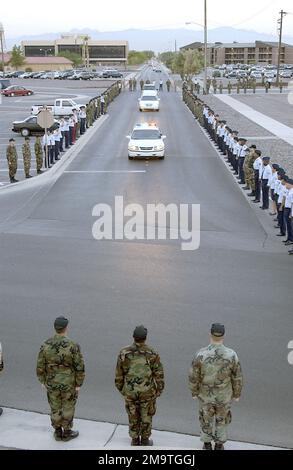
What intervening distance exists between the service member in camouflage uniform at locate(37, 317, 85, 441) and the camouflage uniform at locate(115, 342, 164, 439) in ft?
1.58

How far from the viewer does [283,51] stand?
593ft

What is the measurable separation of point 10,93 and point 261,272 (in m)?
54.8

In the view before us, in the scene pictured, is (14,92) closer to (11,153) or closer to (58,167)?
(58,167)

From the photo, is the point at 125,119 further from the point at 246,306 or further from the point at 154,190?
the point at 246,306

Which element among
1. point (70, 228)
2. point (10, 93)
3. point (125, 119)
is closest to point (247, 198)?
point (70, 228)

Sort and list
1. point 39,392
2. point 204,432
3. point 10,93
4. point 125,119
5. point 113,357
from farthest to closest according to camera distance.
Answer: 1. point 10,93
2. point 125,119
3. point 113,357
4. point 39,392
5. point 204,432

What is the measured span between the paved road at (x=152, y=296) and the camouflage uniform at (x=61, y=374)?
577 millimetres

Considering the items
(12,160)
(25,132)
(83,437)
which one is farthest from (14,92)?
(83,437)

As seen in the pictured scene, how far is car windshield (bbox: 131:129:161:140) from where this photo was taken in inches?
981

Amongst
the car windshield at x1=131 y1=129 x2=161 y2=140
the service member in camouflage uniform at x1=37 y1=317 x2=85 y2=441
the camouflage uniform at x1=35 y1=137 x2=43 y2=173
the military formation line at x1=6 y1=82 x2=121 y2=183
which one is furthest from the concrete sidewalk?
the car windshield at x1=131 y1=129 x2=161 y2=140

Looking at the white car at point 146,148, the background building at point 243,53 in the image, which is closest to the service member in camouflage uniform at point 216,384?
the white car at point 146,148

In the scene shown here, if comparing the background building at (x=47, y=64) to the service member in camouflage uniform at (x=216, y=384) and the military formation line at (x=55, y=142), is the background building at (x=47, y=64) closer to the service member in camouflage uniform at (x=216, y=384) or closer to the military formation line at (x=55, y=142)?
the military formation line at (x=55, y=142)

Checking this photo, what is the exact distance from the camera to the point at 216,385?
5.89 metres

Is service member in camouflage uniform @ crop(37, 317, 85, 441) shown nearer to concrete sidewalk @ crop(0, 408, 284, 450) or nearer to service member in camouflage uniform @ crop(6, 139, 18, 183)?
concrete sidewalk @ crop(0, 408, 284, 450)
